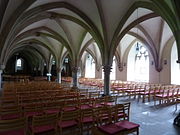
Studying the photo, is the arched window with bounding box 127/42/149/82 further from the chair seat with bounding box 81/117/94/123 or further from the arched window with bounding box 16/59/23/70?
the arched window with bounding box 16/59/23/70

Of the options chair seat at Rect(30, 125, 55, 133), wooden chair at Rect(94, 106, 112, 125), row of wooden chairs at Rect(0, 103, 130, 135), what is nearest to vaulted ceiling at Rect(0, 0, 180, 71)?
wooden chair at Rect(94, 106, 112, 125)

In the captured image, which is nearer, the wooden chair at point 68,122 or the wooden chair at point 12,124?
the wooden chair at point 12,124

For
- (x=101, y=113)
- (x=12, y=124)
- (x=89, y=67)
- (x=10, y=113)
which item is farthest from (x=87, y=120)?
(x=89, y=67)

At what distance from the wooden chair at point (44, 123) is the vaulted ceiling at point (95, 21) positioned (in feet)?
15.7

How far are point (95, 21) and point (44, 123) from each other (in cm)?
859

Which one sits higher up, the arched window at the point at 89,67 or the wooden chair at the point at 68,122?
Answer: the arched window at the point at 89,67

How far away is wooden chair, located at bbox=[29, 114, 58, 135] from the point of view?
3291 mm

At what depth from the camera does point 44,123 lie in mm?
3373

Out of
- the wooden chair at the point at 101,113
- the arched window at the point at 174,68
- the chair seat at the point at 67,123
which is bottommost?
the chair seat at the point at 67,123

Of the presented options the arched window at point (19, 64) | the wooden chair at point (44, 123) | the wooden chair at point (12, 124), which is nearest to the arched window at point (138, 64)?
the wooden chair at point (44, 123)

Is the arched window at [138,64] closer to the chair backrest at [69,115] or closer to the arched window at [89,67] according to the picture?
the arched window at [89,67]

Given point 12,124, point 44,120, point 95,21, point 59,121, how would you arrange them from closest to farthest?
point 12,124 → point 44,120 → point 59,121 → point 95,21

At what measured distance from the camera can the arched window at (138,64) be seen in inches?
701

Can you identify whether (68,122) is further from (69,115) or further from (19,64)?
(19,64)
